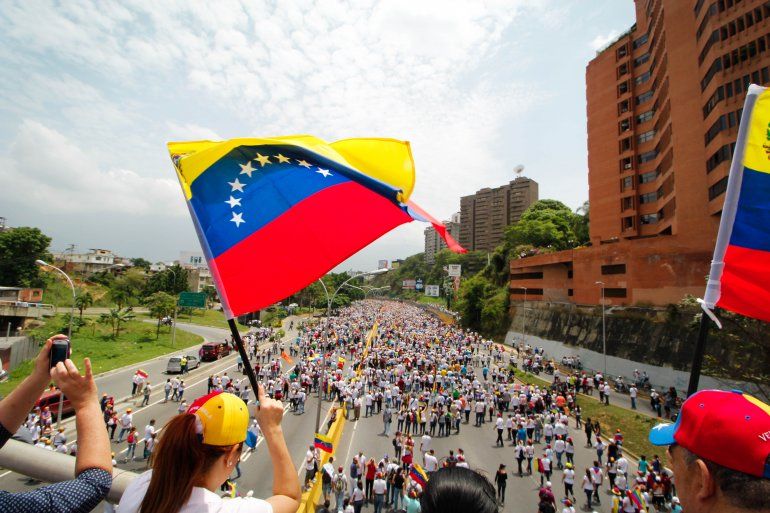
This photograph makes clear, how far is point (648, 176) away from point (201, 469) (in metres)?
51.4

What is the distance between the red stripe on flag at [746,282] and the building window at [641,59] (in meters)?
53.1

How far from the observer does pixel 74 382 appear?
1762mm

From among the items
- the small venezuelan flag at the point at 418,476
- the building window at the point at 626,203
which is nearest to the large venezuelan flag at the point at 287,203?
the small venezuelan flag at the point at 418,476

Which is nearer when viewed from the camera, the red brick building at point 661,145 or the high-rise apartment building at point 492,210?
the red brick building at point 661,145

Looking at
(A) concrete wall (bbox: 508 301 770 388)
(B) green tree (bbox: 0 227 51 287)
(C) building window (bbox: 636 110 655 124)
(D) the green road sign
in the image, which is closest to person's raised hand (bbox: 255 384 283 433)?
(A) concrete wall (bbox: 508 301 770 388)

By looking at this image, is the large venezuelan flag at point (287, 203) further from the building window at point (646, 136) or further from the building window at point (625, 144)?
the building window at point (625, 144)

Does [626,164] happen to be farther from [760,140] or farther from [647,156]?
[760,140]

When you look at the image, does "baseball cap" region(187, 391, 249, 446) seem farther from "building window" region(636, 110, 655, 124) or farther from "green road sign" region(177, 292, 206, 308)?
"building window" region(636, 110, 655, 124)

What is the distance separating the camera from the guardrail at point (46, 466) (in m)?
1.79

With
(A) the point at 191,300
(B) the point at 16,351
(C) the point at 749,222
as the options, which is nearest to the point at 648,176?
(C) the point at 749,222

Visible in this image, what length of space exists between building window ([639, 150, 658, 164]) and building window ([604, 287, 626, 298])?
1742cm

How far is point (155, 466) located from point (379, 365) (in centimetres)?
2760

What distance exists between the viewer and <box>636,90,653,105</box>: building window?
4362 cm

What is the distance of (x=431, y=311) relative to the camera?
3730 inches
